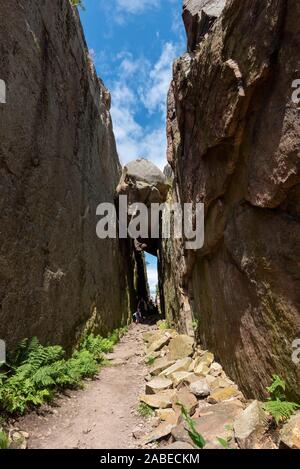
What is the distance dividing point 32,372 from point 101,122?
1346cm

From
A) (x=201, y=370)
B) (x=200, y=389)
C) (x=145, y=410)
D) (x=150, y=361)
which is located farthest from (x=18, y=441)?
(x=150, y=361)

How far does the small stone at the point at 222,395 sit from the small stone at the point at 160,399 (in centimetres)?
83

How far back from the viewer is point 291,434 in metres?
4.02

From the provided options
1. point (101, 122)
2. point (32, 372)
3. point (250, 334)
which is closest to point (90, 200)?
point (101, 122)

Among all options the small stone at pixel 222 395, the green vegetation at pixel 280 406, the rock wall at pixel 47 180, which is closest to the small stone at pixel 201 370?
the small stone at pixel 222 395

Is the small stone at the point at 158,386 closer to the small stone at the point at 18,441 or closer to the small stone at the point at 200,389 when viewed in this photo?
the small stone at the point at 200,389

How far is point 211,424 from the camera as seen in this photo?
5.05m

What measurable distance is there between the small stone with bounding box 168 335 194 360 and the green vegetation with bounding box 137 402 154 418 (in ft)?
10.1

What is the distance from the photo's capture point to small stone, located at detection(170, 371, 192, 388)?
23.7 ft

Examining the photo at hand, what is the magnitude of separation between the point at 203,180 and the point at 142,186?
12990mm

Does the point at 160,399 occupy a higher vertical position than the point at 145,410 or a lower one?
higher

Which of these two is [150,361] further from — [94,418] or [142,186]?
[142,186]

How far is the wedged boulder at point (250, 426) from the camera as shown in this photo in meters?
4.37

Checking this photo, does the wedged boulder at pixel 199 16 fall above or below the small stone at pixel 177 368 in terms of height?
above
